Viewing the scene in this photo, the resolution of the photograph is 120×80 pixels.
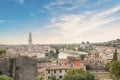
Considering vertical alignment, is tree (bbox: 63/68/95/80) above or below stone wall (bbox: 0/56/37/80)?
below

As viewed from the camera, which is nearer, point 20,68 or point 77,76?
point 20,68

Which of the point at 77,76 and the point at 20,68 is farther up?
the point at 20,68

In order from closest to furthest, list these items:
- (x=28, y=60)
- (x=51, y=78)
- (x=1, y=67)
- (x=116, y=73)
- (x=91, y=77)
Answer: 1. (x=1, y=67)
2. (x=28, y=60)
3. (x=91, y=77)
4. (x=116, y=73)
5. (x=51, y=78)

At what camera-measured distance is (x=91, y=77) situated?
4219cm

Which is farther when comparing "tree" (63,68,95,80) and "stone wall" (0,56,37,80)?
"tree" (63,68,95,80)

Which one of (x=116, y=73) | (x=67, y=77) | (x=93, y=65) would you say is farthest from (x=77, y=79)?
(x=93, y=65)

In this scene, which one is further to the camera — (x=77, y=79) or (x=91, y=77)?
(x=91, y=77)

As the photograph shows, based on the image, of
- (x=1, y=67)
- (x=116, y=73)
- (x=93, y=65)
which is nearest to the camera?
(x=1, y=67)

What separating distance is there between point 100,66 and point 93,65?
1975mm

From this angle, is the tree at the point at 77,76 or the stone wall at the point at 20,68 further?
the tree at the point at 77,76

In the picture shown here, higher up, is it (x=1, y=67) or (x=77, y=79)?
(x=1, y=67)

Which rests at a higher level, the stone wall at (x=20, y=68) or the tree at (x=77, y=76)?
the stone wall at (x=20, y=68)

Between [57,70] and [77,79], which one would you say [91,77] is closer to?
[77,79]

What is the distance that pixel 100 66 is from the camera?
7400cm
